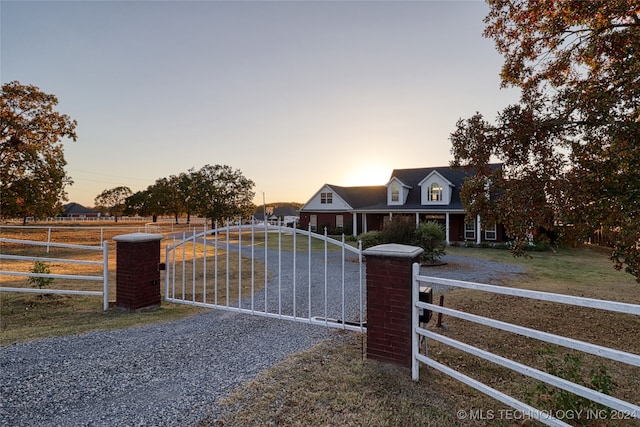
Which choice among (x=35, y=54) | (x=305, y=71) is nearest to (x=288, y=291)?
(x=305, y=71)

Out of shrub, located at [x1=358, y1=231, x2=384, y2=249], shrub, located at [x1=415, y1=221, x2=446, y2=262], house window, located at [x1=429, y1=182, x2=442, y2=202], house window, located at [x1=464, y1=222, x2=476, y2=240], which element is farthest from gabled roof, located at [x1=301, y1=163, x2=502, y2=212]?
shrub, located at [x1=358, y1=231, x2=384, y2=249]

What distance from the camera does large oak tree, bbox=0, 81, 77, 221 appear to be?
66.5 ft

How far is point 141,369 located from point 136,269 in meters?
2.93

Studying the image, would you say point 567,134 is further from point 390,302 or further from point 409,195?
point 409,195

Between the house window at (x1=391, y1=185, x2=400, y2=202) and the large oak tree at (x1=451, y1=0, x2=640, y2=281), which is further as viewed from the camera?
the house window at (x1=391, y1=185, x2=400, y2=202)

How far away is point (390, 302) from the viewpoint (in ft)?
12.9

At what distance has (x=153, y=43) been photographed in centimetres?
1102

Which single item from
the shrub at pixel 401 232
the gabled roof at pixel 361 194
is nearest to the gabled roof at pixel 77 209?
the gabled roof at pixel 361 194

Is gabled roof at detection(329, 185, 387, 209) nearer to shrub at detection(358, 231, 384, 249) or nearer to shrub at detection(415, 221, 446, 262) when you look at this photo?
shrub at detection(358, 231, 384, 249)

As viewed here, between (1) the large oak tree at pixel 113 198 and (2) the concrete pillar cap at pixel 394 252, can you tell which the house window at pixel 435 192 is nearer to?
(2) the concrete pillar cap at pixel 394 252

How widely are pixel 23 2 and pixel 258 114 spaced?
8.09 m

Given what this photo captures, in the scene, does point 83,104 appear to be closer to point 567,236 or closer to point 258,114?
point 258,114

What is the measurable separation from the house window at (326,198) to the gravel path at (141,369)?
26590mm

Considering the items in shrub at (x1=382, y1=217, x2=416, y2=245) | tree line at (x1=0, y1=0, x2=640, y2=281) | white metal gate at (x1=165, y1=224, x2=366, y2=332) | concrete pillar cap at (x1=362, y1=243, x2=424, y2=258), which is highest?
tree line at (x1=0, y1=0, x2=640, y2=281)
